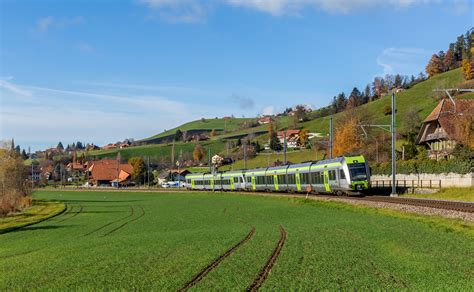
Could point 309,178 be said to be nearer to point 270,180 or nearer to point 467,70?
point 270,180

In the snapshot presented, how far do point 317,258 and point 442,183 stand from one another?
42624mm

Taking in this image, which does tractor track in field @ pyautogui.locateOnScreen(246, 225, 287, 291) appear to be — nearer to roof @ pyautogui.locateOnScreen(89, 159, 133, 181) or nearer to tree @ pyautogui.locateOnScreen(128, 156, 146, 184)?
tree @ pyautogui.locateOnScreen(128, 156, 146, 184)

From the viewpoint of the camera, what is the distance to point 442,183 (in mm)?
54625

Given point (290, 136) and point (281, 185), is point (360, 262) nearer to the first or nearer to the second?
point (281, 185)

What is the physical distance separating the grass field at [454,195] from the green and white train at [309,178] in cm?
587

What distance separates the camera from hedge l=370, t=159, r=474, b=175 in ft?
172

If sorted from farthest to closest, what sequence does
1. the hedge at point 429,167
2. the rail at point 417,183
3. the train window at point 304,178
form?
the train window at point 304,178 < the rail at point 417,183 < the hedge at point 429,167

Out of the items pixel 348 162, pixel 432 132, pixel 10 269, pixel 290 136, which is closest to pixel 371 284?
pixel 10 269

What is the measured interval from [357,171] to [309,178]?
951cm

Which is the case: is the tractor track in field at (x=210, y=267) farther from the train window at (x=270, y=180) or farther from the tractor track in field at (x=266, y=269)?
the train window at (x=270, y=180)

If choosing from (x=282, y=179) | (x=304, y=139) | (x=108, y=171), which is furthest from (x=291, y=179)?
(x=108, y=171)

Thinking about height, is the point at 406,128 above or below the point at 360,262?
above

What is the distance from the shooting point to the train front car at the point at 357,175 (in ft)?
145

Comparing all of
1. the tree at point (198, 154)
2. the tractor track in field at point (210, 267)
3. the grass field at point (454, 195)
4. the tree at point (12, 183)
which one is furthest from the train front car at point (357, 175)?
the tree at point (198, 154)
